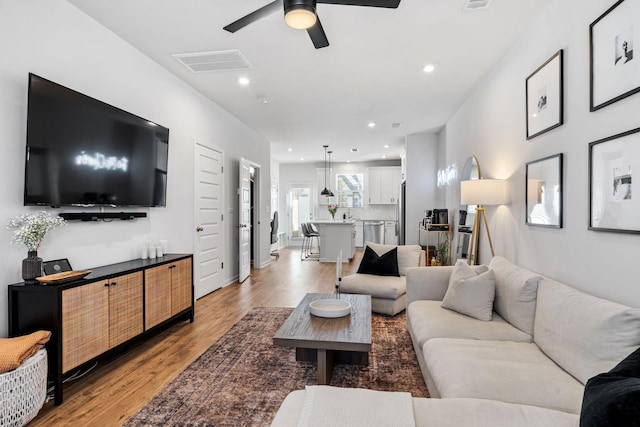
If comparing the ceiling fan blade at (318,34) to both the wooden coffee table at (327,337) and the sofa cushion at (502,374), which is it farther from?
the sofa cushion at (502,374)

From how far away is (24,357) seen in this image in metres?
1.88

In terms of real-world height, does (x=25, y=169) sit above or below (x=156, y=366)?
above

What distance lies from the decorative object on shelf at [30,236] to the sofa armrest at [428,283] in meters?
2.91

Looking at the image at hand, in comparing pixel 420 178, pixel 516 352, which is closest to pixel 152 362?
pixel 516 352

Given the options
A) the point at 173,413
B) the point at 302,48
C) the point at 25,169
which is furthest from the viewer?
the point at 302,48

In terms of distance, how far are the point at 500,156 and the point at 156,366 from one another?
12.6 feet

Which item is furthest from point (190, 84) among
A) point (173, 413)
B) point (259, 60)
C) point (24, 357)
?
point (173, 413)

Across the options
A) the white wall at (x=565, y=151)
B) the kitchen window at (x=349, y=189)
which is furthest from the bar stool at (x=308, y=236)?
the white wall at (x=565, y=151)

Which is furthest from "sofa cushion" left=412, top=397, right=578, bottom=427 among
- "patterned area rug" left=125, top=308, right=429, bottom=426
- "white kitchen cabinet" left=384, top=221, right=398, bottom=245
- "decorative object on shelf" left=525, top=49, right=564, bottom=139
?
"white kitchen cabinet" left=384, top=221, right=398, bottom=245

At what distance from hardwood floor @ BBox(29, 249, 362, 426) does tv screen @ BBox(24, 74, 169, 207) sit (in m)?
1.32

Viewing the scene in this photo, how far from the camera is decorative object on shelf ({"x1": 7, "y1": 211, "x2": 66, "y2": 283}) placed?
216 cm

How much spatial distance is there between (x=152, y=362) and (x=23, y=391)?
97 cm

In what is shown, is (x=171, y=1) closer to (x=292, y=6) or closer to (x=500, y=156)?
(x=292, y=6)

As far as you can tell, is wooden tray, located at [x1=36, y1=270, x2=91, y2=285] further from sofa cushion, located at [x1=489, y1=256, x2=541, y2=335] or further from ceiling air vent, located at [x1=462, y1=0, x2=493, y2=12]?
ceiling air vent, located at [x1=462, y1=0, x2=493, y2=12]
